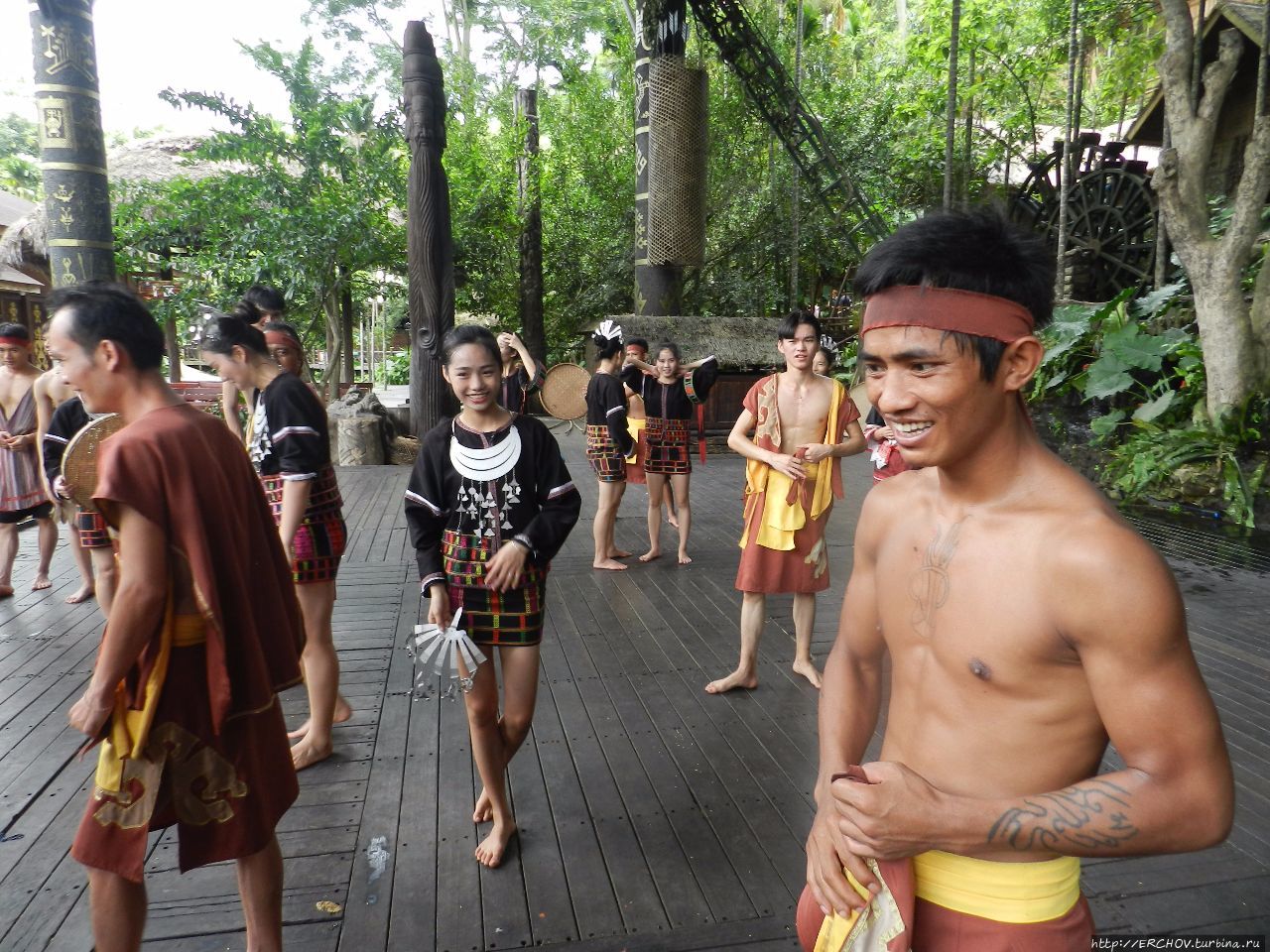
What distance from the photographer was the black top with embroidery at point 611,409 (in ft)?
20.0

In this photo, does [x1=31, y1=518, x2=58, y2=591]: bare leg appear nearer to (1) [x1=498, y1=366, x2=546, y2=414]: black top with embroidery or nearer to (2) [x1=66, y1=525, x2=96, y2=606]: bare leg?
(2) [x1=66, y1=525, x2=96, y2=606]: bare leg

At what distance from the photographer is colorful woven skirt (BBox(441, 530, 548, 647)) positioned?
8.45 ft

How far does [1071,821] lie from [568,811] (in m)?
2.13

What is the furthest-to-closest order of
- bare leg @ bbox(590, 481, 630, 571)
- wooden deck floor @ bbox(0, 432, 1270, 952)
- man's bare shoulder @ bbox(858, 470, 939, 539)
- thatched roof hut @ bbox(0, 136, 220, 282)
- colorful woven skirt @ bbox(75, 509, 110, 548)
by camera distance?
thatched roof hut @ bbox(0, 136, 220, 282)
bare leg @ bbox(590, 481, 630, 571)
colorful woven skirt @ bbox(75, 509, 110, 548)
wooden deck floor @ bbox(0, 432, 1270, 952)
man's bare shoulder @ bbox(858, 470, 939, 539)

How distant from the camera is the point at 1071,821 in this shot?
103 cm

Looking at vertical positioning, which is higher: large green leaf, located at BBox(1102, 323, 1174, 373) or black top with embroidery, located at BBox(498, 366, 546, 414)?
large green leaf, located at BBox(1102, 323, 1174, 373)

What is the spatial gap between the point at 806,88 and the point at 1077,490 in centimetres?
1569

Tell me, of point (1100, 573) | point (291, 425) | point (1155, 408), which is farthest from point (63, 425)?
point (1155, 408)

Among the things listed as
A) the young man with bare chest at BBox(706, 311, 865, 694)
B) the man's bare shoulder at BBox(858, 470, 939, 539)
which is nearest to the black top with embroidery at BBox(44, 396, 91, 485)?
the young man with bare chest at BBox(706, 311, 865, 694)

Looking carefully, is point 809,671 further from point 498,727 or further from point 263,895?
point 263,895

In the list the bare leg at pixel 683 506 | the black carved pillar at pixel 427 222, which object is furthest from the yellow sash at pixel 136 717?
the black carved pillar at pixel 427 222

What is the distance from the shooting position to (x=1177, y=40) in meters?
7.08

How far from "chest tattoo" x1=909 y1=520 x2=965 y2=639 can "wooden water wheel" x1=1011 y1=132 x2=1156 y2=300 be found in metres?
12.7

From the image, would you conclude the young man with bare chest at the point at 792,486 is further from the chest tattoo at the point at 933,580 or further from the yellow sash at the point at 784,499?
the chest tattoo at the point at 933,580
